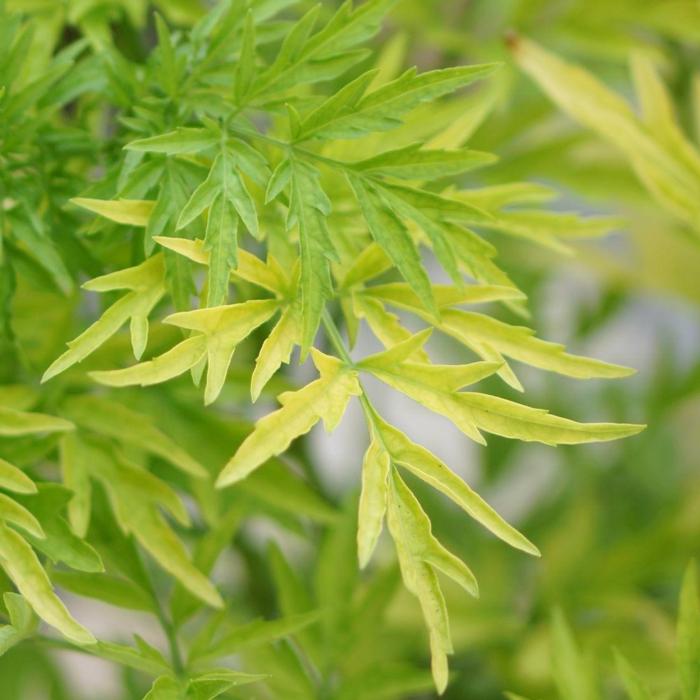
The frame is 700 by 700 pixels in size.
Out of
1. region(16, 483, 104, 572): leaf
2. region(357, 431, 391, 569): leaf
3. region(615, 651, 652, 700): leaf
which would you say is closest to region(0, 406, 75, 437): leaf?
region(16, 483, 104, 572): leaf

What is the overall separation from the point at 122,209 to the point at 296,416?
98 mm

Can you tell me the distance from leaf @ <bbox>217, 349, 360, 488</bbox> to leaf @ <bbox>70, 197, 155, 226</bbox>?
8cm

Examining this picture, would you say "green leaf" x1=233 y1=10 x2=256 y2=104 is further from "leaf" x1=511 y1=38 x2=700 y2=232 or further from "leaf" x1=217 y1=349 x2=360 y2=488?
"leaf" x1=511 y1=38 x2=700 y2=232

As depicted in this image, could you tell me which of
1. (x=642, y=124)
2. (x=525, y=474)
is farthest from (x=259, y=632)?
(x=525, y=474)

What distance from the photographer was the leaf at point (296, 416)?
1.03ft

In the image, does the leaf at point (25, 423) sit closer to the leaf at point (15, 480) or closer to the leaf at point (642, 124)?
the leaf at point (15, 480)

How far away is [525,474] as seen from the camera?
1018 millimetres

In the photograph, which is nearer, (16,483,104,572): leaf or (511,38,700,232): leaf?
(16,483,104,572): leaf

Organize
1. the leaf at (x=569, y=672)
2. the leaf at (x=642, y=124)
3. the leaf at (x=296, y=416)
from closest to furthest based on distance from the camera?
1. the leaf at (x=296, y=416)
2. the leaf at (x=569, y=672)
3. the leaf at (x=642, y=124)

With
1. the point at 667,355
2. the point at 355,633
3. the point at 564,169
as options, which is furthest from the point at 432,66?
the point at 355,633

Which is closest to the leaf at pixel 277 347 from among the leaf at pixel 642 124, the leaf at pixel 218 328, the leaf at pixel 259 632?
the leaf at pixel 218 328

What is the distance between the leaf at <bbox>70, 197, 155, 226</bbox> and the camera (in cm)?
35

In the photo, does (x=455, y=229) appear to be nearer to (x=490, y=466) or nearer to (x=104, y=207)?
(x=104, y=207)

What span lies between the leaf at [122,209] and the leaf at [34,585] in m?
0.11
